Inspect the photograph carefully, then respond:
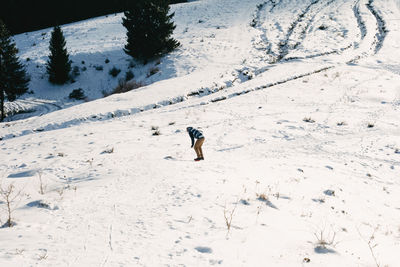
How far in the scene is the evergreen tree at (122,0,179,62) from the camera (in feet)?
78.1

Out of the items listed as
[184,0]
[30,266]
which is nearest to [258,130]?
[30,266]

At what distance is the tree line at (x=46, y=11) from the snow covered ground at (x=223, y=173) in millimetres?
42310

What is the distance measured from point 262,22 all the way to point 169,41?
13.0m

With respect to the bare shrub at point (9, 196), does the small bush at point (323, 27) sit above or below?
above

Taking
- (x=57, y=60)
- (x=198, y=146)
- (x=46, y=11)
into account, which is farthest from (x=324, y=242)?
(x=46, y=11)

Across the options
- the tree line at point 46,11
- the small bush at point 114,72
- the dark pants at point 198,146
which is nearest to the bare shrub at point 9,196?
the dark pants at point 198,146

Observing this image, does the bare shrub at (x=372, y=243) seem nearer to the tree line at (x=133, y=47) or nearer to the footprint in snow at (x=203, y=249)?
the footprint in snow at (x=203, y=249)

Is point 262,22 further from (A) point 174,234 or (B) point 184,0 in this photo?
(A) point 174,234

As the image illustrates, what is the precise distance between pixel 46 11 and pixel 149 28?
129 ft

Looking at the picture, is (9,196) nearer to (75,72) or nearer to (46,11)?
(75,72)

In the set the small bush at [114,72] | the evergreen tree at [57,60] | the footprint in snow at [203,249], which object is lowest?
the footprint in snow at [203,249]

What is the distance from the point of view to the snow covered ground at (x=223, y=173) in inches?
140

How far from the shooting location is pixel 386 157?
24.4 feet

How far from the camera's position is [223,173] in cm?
597
